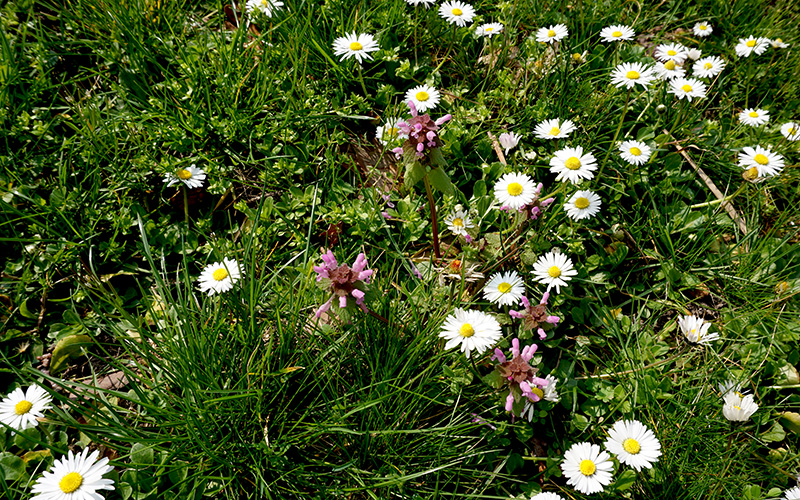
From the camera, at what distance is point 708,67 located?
303 cm

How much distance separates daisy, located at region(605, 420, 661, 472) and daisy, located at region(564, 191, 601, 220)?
87cm

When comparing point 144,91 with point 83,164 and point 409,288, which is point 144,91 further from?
point 409,288

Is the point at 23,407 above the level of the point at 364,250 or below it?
below

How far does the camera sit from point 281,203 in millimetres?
2580

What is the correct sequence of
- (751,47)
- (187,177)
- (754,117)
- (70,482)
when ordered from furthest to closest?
(751,47), (754,117), (187,177), (70,482)

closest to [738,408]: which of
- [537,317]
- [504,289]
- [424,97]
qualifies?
[537,317]

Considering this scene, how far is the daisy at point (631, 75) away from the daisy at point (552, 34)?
331 millimetres

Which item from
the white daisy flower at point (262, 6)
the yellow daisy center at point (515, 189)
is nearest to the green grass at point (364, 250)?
the white daisy flower at point (262, 6)

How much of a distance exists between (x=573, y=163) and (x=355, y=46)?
1.22 m

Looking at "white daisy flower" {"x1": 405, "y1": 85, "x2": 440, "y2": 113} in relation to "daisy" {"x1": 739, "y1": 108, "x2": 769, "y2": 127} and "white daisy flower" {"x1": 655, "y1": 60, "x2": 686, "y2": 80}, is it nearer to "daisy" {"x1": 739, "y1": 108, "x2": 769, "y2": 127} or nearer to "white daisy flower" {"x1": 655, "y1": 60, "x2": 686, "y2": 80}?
"white daisy flower" {"x1": 655, "y1": 60, "x2": 686, "y2": 80}

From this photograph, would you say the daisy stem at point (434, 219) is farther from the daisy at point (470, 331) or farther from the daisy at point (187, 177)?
the daisy at point (187, 177)

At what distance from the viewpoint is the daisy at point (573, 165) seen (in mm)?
Result: 2404

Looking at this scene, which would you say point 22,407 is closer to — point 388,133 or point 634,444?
point 388,133

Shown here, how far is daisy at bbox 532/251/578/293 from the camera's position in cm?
229
